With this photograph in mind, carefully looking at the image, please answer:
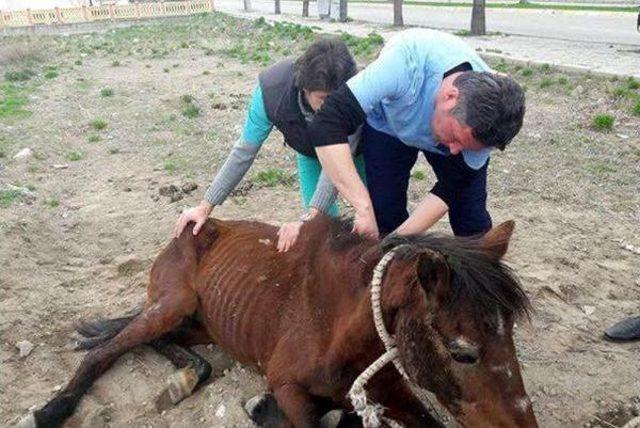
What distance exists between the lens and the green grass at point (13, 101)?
1138 cm

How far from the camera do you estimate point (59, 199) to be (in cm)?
697

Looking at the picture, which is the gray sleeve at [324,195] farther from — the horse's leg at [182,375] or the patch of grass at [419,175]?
the patch of grass at [419,175]

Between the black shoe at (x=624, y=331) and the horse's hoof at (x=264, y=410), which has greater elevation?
the horse's hoof at (x=264, y=410)

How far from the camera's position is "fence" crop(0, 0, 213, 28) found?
108ft

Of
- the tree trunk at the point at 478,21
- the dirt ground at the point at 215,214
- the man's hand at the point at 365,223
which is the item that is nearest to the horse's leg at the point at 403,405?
the man's hand at the point at 365,223

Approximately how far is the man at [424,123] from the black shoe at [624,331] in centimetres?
102

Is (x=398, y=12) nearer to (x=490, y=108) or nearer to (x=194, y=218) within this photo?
(x=194, y=218)

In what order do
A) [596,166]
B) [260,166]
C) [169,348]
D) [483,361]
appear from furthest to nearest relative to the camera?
[260,166] < [596,166] < [169,348] < [483,361]

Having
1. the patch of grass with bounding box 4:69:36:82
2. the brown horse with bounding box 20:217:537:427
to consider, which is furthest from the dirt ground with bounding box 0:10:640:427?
the patch of grass with bounding box 4:69:36:82

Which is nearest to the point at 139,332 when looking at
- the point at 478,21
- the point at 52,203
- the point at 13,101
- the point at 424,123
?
the point at 424,123

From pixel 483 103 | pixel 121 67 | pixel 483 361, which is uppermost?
pixel 483 103

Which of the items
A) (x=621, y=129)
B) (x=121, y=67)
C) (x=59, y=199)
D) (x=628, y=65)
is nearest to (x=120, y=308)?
(x=59, y=199)

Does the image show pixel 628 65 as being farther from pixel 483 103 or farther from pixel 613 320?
pixel 483 103

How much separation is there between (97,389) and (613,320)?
3275 millimetres
